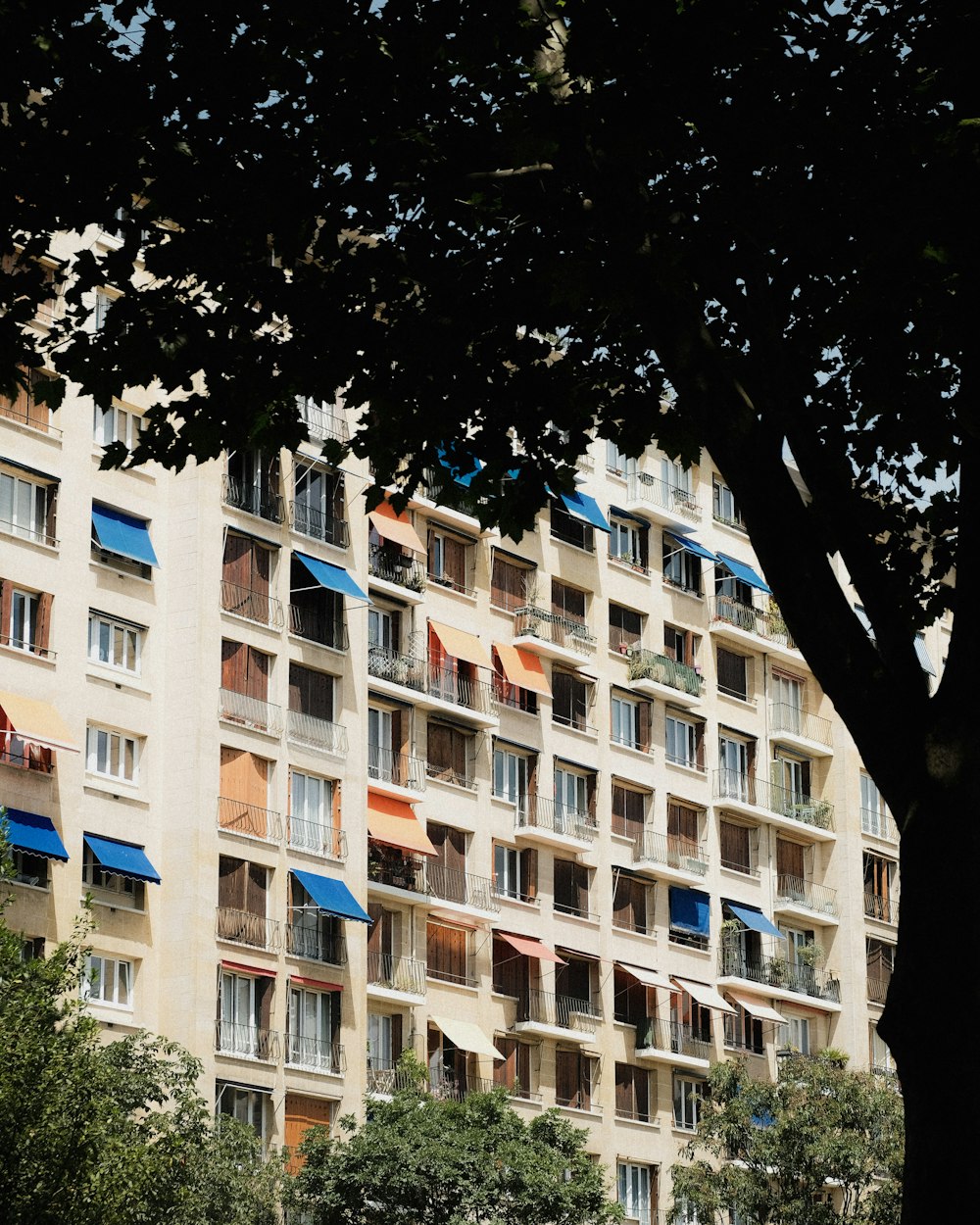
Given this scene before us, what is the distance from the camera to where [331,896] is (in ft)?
182

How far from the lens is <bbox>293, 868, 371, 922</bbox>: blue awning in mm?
54750

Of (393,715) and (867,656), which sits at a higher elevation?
(393,715)

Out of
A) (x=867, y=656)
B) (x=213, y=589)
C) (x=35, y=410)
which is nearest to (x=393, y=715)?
(x=213, y=589)

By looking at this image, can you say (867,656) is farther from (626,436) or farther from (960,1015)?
(626,436)

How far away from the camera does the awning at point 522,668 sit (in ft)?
210

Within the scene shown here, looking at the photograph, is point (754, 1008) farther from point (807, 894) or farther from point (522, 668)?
point (522, 668)

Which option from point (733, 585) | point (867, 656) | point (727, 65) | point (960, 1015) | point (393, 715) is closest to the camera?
point (960, 1015)

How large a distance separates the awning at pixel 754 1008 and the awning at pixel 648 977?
352cm

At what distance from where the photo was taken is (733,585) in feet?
242

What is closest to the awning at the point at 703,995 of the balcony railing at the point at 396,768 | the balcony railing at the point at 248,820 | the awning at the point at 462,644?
the awning at the point at 462,644

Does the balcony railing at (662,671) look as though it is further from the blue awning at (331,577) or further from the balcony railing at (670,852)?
the blue awning at (331,577)

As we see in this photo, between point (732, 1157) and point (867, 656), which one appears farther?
point (732, 1157)

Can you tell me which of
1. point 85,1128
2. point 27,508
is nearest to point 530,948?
point 27,508

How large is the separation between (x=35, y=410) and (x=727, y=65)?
40.7 m
